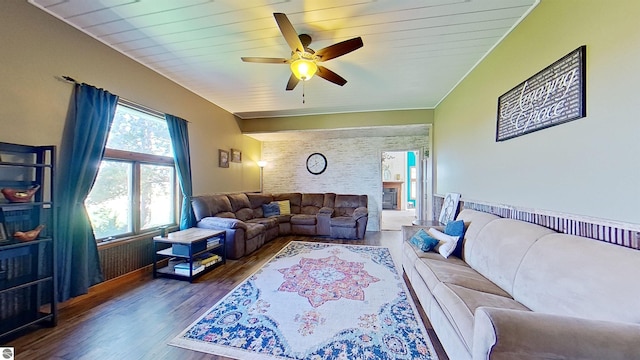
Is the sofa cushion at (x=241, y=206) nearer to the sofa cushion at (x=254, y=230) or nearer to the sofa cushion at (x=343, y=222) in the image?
the sofa cushion at (x=254, y=230)

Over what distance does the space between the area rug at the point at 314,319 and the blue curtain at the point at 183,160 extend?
166 cm

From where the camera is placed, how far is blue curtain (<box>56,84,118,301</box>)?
230cm

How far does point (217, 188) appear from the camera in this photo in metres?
4.83

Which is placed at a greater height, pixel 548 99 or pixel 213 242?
pixel 548 99

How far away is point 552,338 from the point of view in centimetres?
94

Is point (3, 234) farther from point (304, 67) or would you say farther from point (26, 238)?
point (304, 67)

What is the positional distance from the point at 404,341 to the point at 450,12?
9.19 ft

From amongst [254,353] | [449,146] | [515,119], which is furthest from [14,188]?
[449,146]

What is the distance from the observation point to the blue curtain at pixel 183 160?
3.61 meters

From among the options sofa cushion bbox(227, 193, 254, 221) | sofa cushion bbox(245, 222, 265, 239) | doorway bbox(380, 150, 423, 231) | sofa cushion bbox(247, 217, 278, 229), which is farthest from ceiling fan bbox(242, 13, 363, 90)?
doorway bbox(380, 150, 423, 231)

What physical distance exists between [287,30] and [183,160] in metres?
2.81

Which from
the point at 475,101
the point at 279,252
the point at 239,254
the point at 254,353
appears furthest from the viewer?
the point at 279,252

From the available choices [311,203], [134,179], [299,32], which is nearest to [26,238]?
[134,179]

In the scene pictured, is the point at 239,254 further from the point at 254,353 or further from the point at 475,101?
the point at 475,101
